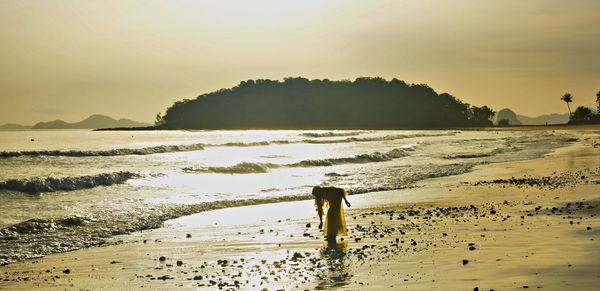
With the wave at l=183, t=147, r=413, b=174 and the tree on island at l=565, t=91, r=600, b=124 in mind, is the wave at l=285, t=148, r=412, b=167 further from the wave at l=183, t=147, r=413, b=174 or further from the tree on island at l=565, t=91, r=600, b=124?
the tree on island at l=565, t=91, r=600, b=124

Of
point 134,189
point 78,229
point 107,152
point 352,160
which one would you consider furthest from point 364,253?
point 107,152

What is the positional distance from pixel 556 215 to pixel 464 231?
354 cm

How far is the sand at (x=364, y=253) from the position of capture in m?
10.7

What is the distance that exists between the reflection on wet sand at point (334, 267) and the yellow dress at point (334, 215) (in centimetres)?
69

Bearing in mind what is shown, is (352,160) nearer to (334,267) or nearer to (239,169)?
(239,169)

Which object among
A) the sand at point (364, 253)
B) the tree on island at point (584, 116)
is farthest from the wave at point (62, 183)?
the tree on island at point (584, 116)

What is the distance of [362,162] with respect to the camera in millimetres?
51281

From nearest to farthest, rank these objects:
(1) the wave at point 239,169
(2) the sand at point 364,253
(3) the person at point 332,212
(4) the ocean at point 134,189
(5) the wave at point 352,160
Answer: (2) the sand at point 364,253, (3) the person at point 332,212, (4) the ocean at point 134,189, (1) the wave at point 239,169, (5) the wave at point 352,160

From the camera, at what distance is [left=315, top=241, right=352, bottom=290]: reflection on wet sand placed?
10.8 meters

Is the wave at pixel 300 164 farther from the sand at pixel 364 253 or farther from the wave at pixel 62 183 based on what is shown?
the sand at pixel 364 253

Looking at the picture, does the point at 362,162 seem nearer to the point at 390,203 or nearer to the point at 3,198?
the point at 390,203

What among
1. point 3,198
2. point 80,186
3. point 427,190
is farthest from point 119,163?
point 427,190

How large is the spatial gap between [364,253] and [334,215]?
8.56 ft

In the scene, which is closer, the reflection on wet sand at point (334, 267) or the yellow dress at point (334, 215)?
the reflection on wet sand at point (334, 267)
